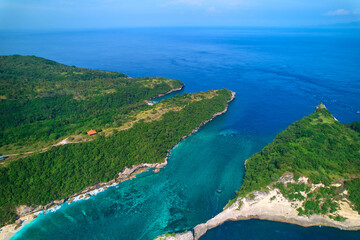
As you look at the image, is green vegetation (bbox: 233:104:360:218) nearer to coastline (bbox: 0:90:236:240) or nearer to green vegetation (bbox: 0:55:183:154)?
coastline (bbox: 0:90:236:240)

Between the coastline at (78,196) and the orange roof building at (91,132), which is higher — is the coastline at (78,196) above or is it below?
below

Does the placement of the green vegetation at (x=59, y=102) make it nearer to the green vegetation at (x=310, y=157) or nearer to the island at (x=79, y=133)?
the island at (x=79, y=133)

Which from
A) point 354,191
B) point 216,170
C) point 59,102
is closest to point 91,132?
point 59,102

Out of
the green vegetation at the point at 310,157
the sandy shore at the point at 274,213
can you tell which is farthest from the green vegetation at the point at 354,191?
the green vegetation at the point at 310,157

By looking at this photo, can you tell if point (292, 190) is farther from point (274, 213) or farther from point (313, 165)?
point (313, 165)

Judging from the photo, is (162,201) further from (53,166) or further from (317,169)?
(317,169)

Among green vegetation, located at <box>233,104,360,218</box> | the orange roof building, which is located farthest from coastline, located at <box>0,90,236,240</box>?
green vegetation, located at <box>233,104,360,218</box>

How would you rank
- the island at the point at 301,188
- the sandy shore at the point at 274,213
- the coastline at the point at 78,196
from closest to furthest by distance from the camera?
1. the coastline at the point at 78,196
2. the sandy shore at the point at 274,213
3. the island at the point at 301,188

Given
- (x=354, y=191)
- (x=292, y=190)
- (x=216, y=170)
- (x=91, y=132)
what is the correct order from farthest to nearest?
(x=91, y=132), (x=216, y=170), (x=292, y=190), (x=354, y=191)
